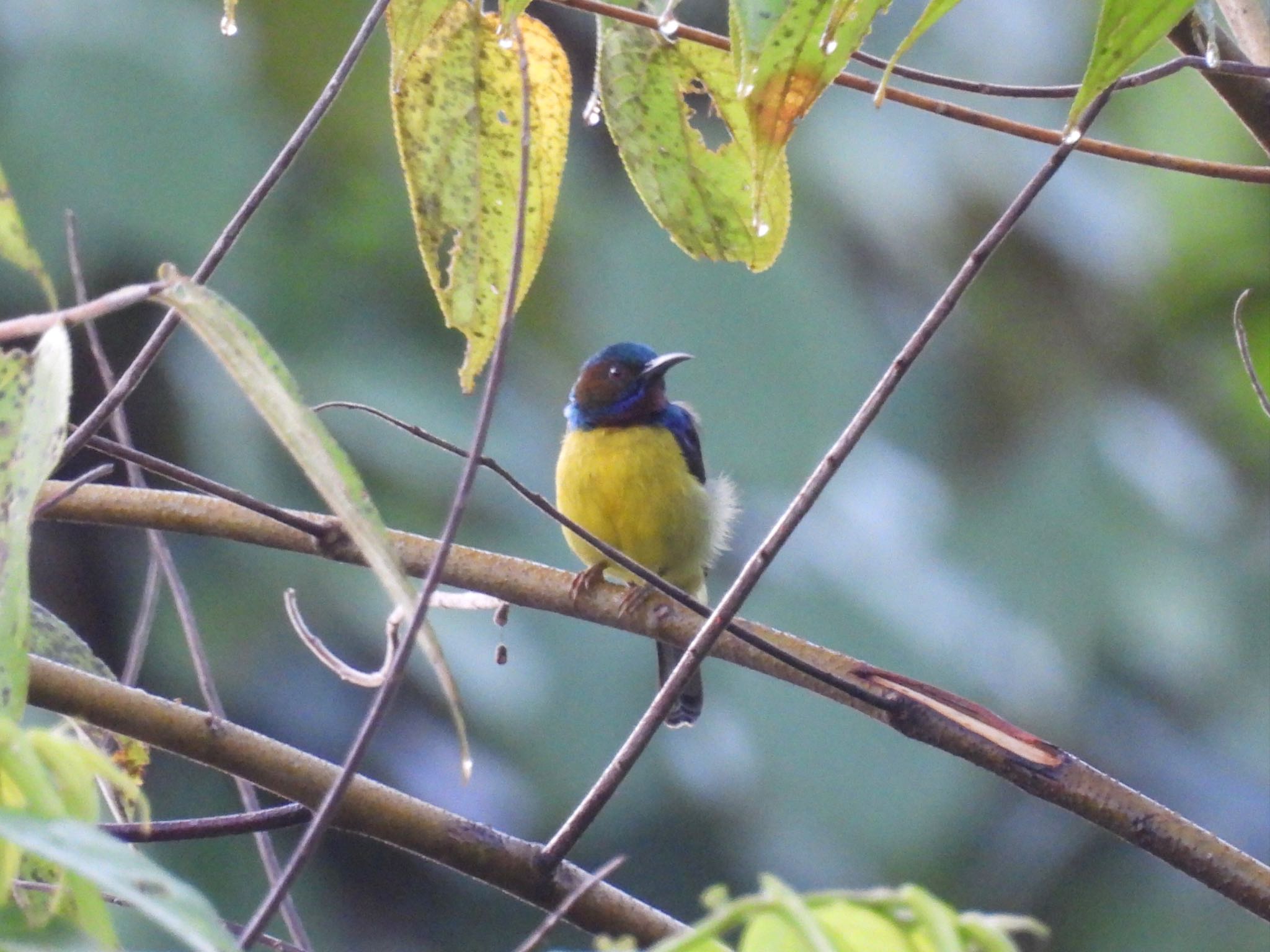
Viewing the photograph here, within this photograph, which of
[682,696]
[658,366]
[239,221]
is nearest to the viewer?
[239,221]

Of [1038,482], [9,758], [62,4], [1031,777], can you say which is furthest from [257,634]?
[9,758]

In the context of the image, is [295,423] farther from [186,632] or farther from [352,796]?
[186,632]

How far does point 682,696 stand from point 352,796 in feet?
10.2

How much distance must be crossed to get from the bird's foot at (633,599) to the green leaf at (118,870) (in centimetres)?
100

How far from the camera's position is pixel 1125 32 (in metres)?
1.04

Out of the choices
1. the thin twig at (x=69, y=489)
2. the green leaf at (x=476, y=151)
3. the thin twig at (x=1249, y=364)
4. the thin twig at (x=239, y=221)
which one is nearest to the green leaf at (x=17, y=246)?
the thin twig at (x=239, y=221)

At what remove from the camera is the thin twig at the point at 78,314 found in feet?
3.11

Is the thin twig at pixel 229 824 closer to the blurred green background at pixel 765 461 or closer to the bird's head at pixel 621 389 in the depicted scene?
the bird's head at pixel 621 389

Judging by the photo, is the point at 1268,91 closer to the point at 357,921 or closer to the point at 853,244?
the point at 357,921

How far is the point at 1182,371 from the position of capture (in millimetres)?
9023

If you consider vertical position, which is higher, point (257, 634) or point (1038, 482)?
Result: point (1038, 482)

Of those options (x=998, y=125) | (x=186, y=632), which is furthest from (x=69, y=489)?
(x=998, y=125)

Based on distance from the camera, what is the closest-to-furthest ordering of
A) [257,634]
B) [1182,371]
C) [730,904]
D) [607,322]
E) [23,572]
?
[730,904], [23,572], [257,634], [607,322], [1182,371]

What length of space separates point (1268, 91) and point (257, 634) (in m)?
6.04
